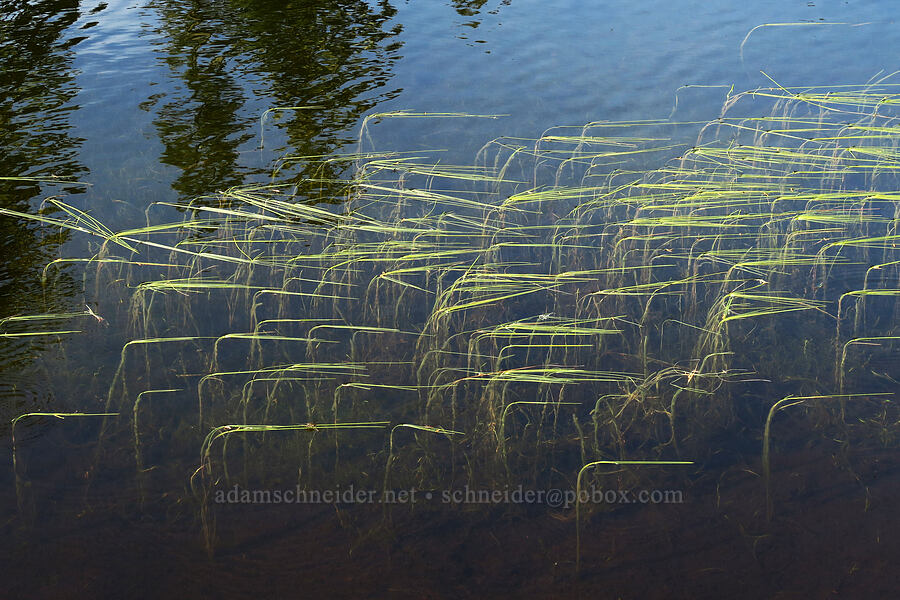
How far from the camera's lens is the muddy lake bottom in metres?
3.21

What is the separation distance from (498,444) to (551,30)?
24.6 ft

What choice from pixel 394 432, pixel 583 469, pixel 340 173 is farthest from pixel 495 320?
pixel 340 173

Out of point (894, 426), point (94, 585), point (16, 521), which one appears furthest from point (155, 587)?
point (894, 426)

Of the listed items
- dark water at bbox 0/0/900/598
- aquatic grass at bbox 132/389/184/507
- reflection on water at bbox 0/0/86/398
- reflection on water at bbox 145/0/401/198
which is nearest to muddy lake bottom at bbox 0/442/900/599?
dark water at bbox 0/0/900/598

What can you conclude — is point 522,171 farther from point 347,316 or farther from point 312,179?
point 347,316

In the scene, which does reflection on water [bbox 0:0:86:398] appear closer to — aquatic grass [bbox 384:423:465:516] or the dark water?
the dark water

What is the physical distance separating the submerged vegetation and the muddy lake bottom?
194 millimetres

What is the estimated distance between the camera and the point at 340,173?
21.2ft

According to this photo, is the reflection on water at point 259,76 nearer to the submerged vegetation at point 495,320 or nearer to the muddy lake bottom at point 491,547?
the submerged vegetation at point 495,320

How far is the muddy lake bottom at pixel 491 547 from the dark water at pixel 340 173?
0.01m

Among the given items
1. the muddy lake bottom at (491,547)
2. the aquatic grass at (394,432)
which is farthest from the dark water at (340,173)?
the aquatic grass at (394,432)

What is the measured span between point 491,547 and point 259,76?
6897 millimetres

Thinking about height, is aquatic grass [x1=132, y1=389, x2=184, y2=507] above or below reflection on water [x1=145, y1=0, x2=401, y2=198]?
below

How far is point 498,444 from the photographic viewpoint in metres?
3.92
